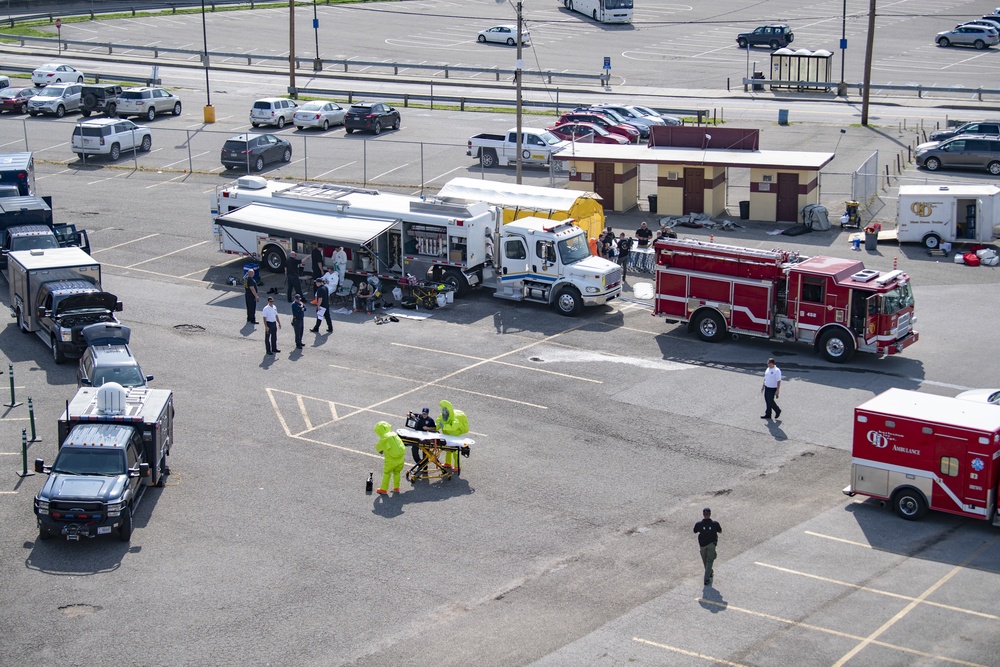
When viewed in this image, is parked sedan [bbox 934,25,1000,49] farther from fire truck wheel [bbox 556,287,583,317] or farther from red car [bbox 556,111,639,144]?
fire truck wheel [bbox 556,287,583,317]

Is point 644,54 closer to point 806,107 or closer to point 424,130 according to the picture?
point 806,107

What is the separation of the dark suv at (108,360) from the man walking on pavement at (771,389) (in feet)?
44.0

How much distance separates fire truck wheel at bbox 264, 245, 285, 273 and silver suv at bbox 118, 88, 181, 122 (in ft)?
89.0

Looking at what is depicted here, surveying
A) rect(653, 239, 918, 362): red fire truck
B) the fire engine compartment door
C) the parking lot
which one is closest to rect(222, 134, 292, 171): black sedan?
the parking lot

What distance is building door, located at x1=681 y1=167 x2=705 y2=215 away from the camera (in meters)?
Result: 44.1

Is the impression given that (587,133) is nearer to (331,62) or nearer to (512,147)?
(512,147)

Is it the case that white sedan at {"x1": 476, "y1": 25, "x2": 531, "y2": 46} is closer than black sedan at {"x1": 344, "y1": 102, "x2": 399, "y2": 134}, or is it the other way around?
black sedan at {"x1": 344, "y1": 102, "x2": 399, "y2": 134}

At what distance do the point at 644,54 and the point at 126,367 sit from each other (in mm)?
62587

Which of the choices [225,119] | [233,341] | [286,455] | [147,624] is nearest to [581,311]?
[233,341]

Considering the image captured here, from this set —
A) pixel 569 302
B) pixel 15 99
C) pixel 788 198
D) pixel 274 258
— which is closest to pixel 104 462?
pixel 569 302

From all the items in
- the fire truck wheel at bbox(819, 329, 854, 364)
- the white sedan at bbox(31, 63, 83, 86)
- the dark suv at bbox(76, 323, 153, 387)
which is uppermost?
the white sedan at bbox(31, 63, 83, 86)

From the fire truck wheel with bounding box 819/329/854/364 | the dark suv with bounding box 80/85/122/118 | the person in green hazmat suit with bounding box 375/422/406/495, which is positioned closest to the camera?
the person in green hazmat suit with bounding box 375/422/406/495

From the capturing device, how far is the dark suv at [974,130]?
51.2m

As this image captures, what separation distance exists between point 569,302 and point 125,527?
1643 cm
